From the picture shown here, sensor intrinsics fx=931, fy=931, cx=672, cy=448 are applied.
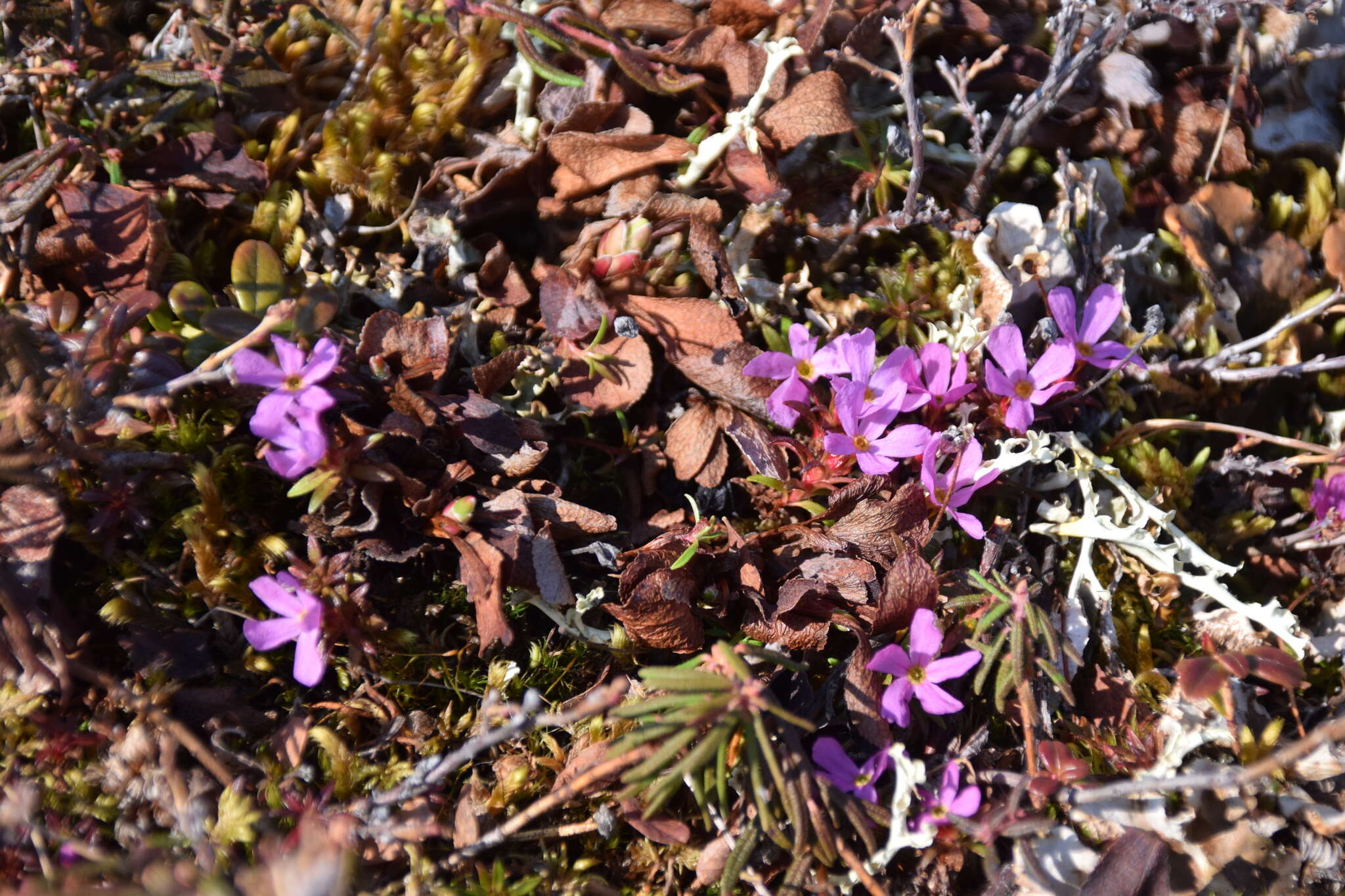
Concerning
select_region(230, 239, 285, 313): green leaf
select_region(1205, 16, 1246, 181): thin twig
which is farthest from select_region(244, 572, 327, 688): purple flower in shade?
select_region(1205, 16, 1246, 181): thin twig

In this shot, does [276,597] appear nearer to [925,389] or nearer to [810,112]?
[925,389]

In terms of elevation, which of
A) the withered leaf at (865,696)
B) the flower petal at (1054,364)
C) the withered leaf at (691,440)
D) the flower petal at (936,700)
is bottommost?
the withered leaf at (865,696)

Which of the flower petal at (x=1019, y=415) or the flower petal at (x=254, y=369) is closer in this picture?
the flower petal at (x=254, y=369)

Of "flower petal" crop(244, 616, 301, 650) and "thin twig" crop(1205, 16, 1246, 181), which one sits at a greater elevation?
"thin twig" crop(1205, 16, 1246, 181)

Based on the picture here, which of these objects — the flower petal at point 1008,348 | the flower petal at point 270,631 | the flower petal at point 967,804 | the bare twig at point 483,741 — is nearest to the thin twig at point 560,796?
the bare twig at point 483,741

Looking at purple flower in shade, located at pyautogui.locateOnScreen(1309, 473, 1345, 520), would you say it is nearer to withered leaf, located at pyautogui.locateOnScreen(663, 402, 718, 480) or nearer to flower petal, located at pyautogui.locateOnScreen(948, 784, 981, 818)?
flower petal, located at pyautogui.locateOnScreen(948, 784, 981, 818)

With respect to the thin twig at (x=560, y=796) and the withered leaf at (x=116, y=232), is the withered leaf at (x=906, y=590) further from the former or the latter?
the withered leaf at (x=116, y=232)
